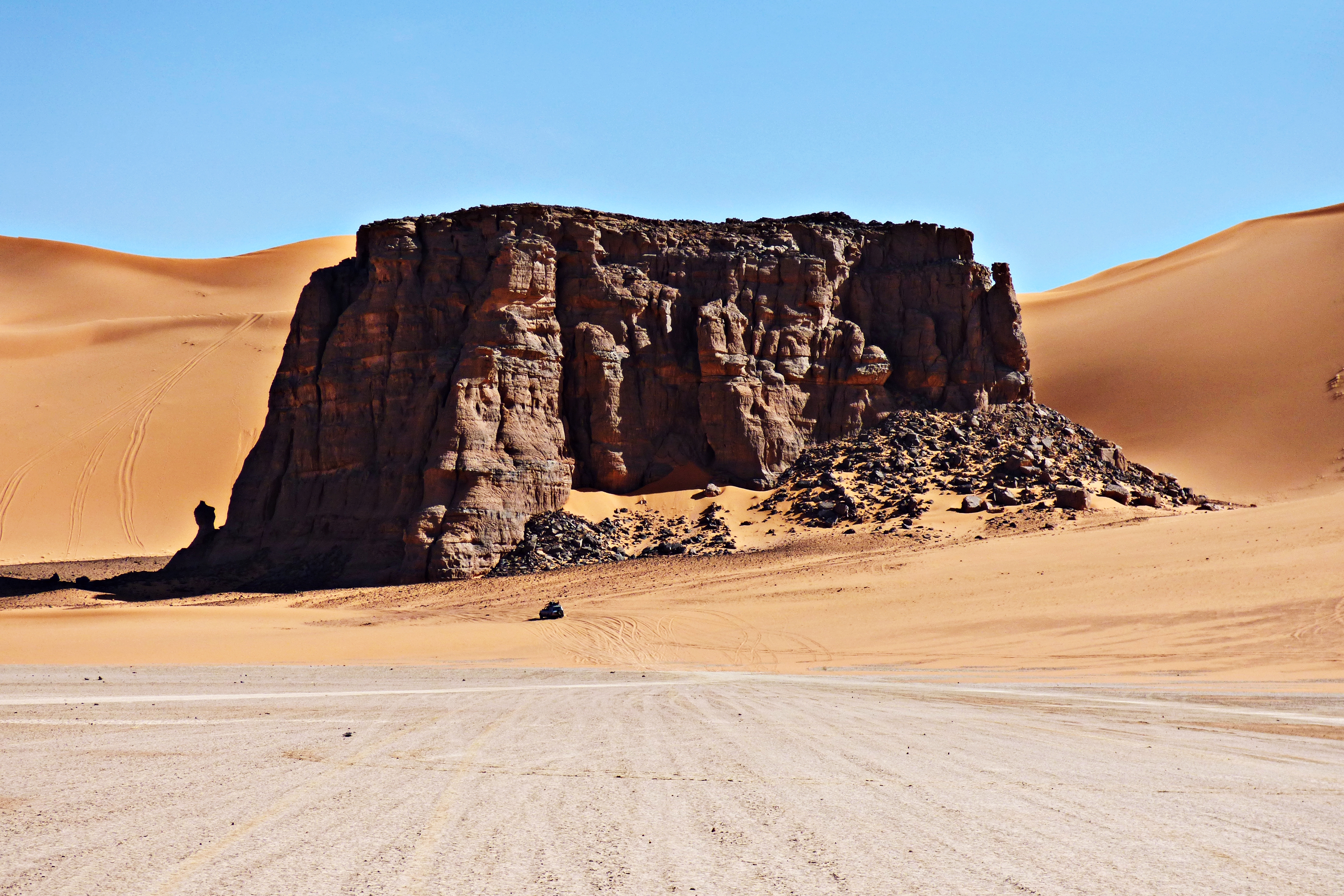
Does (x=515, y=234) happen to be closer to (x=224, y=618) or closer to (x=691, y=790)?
(x=224, y=618)

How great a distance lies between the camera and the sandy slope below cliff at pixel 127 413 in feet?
192

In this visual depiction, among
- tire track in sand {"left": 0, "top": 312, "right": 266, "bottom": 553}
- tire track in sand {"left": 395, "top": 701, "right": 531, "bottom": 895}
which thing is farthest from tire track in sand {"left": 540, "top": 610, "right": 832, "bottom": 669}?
tire track in sand {"left": 0, "top": 312, "right": 266, "bottom": 553}

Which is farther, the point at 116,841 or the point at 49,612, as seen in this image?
the point at 49,612

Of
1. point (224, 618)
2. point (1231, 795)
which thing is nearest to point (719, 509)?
point (224, 618)

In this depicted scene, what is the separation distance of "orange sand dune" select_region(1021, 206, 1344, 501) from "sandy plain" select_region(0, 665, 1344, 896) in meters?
40.9

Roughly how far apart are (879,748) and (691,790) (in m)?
2.97

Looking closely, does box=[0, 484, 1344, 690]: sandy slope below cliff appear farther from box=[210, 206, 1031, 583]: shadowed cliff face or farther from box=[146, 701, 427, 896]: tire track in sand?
box=[146, 701, 427, 896]: tire track in sand

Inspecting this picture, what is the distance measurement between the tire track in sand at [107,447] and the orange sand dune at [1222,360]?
5742cm

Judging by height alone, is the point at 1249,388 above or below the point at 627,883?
above

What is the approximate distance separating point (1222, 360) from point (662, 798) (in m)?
65.2

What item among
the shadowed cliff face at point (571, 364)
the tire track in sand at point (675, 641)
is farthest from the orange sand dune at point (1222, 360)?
the tire track in sand at point (675, 641)

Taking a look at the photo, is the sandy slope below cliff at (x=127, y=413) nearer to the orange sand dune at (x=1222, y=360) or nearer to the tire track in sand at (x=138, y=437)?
the tire track in sand at (x=138, y=437)

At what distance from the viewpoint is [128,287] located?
121562 mm

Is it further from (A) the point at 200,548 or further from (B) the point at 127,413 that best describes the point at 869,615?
(B) the point at 127,413
